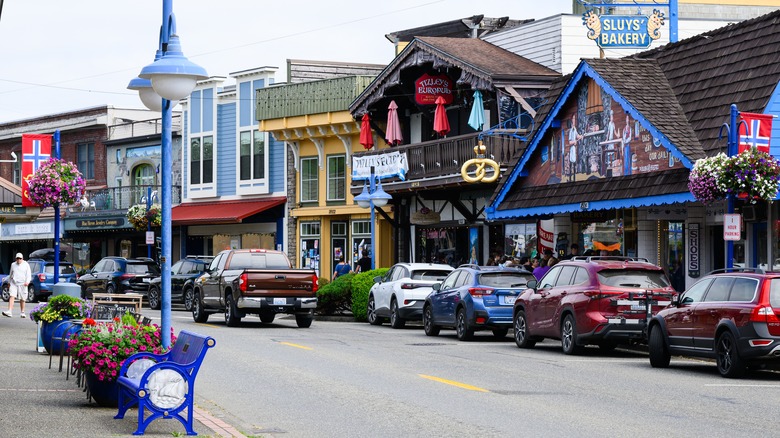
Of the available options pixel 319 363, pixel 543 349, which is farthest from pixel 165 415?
pixel 543 349

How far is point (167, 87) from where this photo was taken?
12008 mm

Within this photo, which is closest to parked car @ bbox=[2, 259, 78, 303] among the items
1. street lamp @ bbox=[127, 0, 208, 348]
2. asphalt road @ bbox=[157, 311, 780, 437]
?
asphalt road @ bbox=[157, 311, 780, 437]

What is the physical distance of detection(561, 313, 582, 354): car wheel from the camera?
805 inches

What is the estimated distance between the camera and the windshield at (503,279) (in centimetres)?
2431

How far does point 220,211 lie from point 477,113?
681 inches

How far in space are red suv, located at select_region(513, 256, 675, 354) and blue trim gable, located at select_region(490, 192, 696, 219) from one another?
11.2 ft

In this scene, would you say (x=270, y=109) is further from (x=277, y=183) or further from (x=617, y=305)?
(x=617, y=305)

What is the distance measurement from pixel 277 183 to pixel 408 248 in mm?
8138

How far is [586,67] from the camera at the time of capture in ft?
92.5

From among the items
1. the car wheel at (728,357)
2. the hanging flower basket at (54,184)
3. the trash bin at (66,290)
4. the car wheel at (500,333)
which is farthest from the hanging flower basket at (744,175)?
the hanging flower basket at (54,184)

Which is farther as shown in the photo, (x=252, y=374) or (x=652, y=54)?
(x=652, y=54)

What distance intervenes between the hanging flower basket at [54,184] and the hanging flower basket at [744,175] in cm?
1706

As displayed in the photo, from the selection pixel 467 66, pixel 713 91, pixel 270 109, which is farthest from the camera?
pixel 270 109

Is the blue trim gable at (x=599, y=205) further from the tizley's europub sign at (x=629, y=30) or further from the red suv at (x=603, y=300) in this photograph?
the tizley's europub sign at (x=629, y=30)
